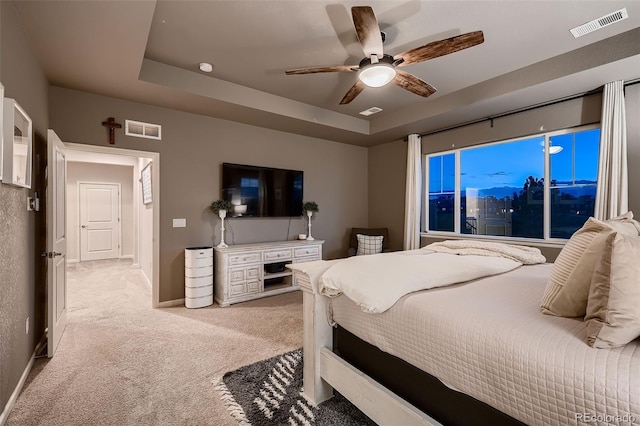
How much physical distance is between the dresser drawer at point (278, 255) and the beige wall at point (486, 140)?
81.9 inches

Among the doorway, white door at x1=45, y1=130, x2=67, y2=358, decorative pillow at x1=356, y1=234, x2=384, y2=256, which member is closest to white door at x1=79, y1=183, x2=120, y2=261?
the doorway

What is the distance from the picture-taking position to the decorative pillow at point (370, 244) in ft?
16.3

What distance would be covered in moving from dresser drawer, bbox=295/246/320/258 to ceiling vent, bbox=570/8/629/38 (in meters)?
3.75

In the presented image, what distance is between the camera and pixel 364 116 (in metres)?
4.76

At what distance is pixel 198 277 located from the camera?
3697 millimetres

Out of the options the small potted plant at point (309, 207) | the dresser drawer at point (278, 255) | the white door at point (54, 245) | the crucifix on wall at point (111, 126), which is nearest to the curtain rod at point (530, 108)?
the small potted plant at point (309, 207)

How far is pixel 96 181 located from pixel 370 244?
272 inches

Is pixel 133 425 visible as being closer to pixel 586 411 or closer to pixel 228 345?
pixel 228 345

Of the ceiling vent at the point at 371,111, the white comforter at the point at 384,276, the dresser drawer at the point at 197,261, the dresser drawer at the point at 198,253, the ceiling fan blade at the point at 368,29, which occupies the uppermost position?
the ceiling vent at the point at 371,111

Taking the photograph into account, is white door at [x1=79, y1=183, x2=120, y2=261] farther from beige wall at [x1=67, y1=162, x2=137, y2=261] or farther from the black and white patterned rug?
the black and white patterned rug

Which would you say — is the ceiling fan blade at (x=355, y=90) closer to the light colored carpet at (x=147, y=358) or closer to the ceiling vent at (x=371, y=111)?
the ceiling vent at (x=371, y=111)

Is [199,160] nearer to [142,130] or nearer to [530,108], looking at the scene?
[142,130]

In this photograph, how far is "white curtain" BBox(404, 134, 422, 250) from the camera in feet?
15.9

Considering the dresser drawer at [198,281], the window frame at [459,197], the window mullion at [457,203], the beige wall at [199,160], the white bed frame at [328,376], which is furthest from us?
the window mullion at [457,203]
